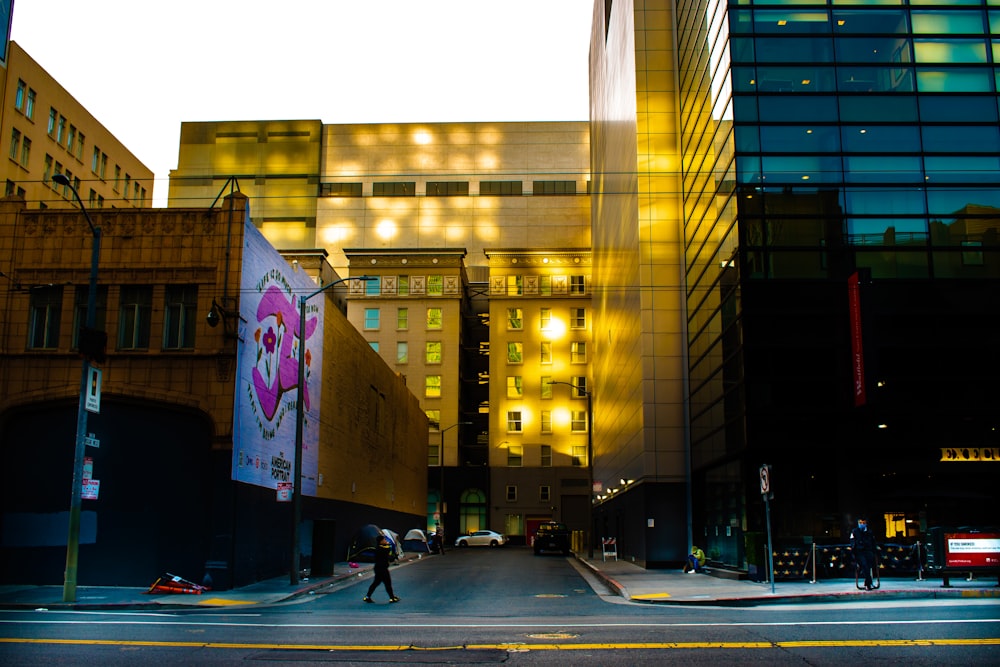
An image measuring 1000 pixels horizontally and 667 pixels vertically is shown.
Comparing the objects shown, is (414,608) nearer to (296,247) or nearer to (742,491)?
(742,491)

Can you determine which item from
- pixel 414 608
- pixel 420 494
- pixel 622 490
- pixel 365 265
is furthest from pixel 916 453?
pixel 365 265

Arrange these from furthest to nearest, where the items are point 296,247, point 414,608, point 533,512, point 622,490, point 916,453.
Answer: point 296,247 → point 533,512 → point 622,490 → point 916,453 → point 414,608

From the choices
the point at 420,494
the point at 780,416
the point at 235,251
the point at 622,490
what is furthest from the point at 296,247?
the point at 780,416

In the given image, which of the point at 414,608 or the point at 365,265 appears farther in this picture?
the point at 365,265

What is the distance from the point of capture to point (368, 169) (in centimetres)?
9212

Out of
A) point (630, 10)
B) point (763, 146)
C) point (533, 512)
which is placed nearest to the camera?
point (763, 146)

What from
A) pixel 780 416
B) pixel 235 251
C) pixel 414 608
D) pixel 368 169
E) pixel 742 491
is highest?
pixel 368 169

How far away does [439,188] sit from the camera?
91312mm

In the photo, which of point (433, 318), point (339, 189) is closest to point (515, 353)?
point (433, 318)

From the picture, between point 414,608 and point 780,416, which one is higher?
point 780,416

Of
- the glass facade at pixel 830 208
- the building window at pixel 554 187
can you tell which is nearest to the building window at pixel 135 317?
the glass facade at pixel 830 208

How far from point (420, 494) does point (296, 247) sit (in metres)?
30.5

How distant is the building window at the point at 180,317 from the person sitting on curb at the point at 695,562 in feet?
58.7

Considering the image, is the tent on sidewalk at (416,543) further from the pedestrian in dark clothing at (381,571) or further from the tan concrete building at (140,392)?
the pedestrian in dark clothing at (381,571)
